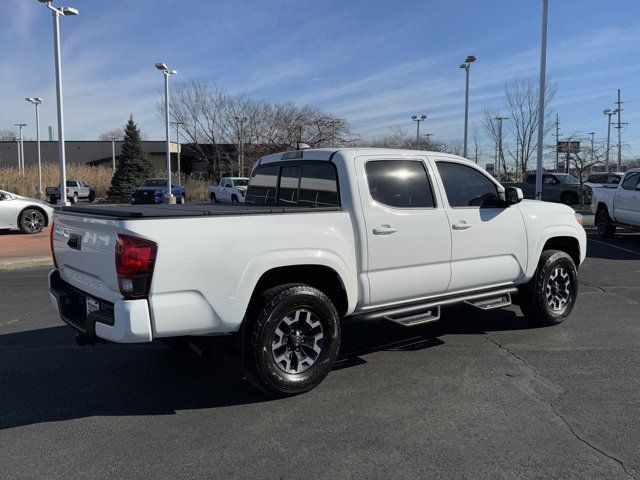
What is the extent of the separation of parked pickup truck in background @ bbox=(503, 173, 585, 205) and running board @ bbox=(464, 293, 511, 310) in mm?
21427

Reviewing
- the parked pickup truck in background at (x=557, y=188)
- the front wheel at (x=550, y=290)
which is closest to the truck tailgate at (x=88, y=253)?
the front wheel at (x=550, y=290)

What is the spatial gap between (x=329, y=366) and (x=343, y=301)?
55cm

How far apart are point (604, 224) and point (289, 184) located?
12.3 meters

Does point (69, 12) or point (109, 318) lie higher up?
point (69, 12)

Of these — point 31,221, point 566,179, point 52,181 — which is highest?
point 52,181

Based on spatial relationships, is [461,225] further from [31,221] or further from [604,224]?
[31,221]

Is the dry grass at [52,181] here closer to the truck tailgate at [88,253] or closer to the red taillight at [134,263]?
the truck tailgate at [88,253]

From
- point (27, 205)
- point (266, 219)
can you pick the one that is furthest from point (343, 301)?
point (27, 205)

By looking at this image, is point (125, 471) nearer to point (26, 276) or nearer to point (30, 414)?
point (30, 414)

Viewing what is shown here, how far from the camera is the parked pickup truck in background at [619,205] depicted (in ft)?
43.1

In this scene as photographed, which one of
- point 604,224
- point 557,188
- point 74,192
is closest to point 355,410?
point 604,224

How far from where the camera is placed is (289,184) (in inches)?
214

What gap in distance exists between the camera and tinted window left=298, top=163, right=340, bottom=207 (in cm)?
473

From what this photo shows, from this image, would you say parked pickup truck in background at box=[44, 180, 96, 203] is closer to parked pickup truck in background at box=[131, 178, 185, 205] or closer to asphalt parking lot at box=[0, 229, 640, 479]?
parked pickup truck in background at box=[131, 178, 185, 205]
